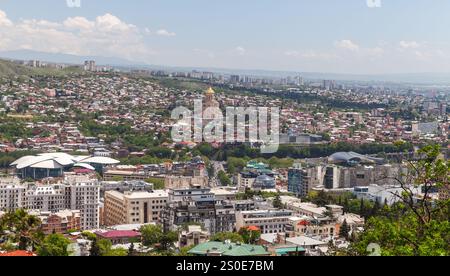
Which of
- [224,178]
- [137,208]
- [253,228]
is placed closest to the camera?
[253,228]

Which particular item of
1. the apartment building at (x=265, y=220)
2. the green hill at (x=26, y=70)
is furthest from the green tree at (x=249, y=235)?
the green hill at (x=26, y=70)

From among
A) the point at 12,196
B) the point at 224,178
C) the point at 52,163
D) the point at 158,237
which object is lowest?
the point at 224,178

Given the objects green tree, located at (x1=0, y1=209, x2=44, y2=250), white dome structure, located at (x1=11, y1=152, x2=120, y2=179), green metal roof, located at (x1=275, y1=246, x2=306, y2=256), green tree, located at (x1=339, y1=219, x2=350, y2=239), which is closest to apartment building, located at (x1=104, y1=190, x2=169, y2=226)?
green tree, located at (x1=339, y1=219, x2=350, y2=239)

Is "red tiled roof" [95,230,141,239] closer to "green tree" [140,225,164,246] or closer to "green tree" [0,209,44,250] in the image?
"green tree" [140,225,164,246]

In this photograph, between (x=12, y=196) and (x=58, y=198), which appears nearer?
(x=12, y=196)

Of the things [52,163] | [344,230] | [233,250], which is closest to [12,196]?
[52,163]

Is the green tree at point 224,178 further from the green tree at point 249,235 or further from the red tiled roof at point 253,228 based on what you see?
the green tree at point 249,235

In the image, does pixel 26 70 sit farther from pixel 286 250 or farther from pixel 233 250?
pixel 233 250

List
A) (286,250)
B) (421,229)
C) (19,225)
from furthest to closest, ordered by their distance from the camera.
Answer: (286,250) < (19,225) < (421,229)
